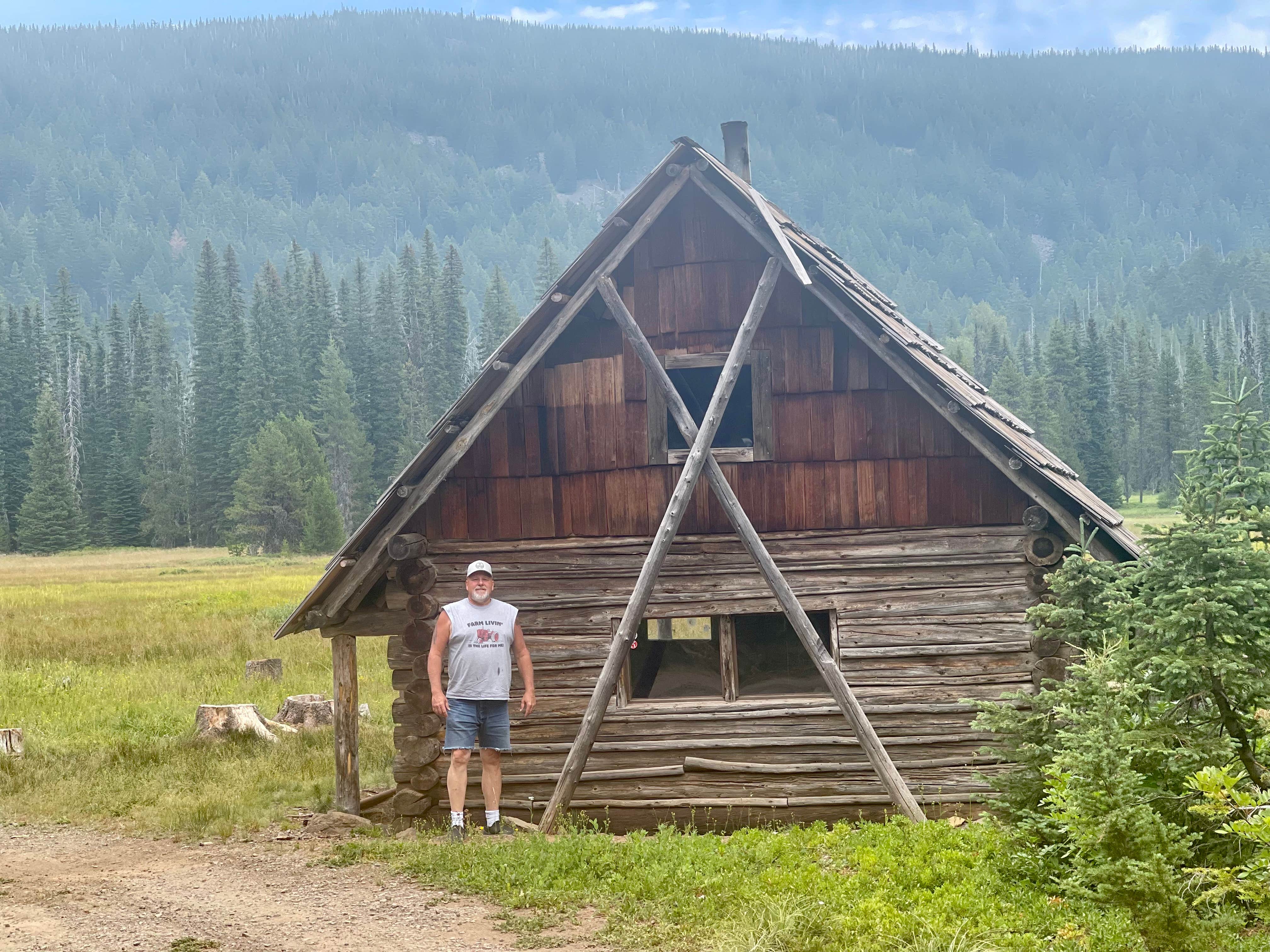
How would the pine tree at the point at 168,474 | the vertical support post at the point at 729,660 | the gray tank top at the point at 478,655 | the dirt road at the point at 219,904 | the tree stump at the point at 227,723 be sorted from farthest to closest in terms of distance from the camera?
1. the pine tree at the point at 168,474
2. the tree stump at the point at 227,723
3. the vertical support post at the point at 729,660
4. the gray tank top at the point at 478,655
5. the dirt road at the point at 219,904

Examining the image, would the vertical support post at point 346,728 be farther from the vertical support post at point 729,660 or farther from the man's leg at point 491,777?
the vertical support post at point 729,660

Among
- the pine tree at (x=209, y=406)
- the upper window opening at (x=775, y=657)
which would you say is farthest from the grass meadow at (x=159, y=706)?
the pine tree at (x=209, y=406)

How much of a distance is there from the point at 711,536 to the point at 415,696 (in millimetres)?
3226

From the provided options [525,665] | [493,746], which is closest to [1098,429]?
[525,665]

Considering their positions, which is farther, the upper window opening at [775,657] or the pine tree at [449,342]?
the pine tree at [449,342]

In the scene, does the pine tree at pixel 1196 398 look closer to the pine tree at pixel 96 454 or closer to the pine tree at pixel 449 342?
the pine tree at pixel 449 342

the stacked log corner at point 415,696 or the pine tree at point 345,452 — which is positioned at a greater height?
the pine tree at point 345,452

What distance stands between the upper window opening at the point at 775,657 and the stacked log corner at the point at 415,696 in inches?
118

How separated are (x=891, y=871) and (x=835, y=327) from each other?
5.29 meters

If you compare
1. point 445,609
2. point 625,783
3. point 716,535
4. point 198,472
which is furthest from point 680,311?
point 198,472

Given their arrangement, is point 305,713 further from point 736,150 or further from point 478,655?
point 736,150

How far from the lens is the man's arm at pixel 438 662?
1046 centimetres

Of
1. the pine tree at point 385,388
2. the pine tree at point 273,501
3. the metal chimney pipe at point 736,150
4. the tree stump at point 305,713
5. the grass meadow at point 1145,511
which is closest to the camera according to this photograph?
the metal chimney pipe at point 736,150

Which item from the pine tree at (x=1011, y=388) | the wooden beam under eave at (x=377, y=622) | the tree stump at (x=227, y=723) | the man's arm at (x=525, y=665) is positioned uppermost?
the pine tree at (x=1011, y=388)
